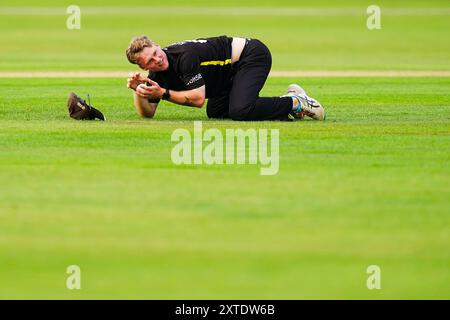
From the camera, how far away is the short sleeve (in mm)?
14227

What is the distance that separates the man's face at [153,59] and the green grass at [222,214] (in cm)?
71

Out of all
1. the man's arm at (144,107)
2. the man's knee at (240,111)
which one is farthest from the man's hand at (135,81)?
the man's knee at (240,111)

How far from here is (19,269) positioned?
8.33 m

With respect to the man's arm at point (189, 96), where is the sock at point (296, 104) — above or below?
above

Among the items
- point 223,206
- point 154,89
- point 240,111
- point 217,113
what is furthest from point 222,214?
point 217,113

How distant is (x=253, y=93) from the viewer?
1479cm

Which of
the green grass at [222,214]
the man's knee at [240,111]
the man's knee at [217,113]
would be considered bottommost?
the green grass at [222,214]

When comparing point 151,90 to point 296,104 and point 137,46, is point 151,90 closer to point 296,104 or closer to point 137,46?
point 137,46

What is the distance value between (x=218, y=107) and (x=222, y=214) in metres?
5.67

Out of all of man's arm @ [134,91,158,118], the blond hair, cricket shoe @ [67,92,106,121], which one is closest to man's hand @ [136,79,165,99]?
the blond hair

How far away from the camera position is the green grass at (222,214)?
8031mm

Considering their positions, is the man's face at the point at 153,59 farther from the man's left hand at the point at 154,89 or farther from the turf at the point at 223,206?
the turf at the point at 223,206
